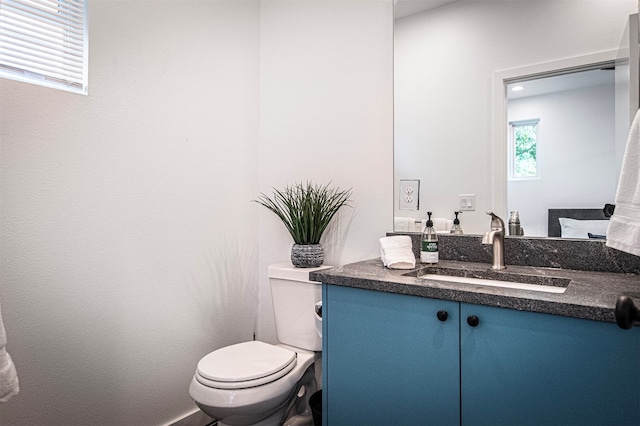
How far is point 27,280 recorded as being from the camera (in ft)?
4.59

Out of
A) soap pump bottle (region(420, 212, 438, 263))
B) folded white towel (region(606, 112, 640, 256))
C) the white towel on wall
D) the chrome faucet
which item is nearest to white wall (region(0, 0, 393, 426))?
soap pump bottle (region(420, 212, 438, 263))

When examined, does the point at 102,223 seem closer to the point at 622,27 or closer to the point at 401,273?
the point at 401,273

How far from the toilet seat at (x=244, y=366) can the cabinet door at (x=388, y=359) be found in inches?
9.6

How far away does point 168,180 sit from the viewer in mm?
1841

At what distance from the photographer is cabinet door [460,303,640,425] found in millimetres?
921

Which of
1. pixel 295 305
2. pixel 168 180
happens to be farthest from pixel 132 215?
pixel 295 305

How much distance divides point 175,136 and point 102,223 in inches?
20.5

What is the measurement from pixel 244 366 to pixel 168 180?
90cm

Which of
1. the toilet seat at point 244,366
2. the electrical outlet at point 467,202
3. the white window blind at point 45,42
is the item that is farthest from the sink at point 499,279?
the white window blind at point 45,42

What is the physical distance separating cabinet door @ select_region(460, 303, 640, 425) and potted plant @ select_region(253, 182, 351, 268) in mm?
914

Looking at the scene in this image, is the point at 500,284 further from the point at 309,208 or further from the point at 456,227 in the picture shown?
the point at 309,208

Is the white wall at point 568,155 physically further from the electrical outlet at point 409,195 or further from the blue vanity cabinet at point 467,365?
the blue vanity cabinet at point 467,365

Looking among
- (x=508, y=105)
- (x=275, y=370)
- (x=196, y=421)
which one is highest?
(x=508, y=105)

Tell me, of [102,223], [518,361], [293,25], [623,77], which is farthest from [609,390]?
[293,25]
